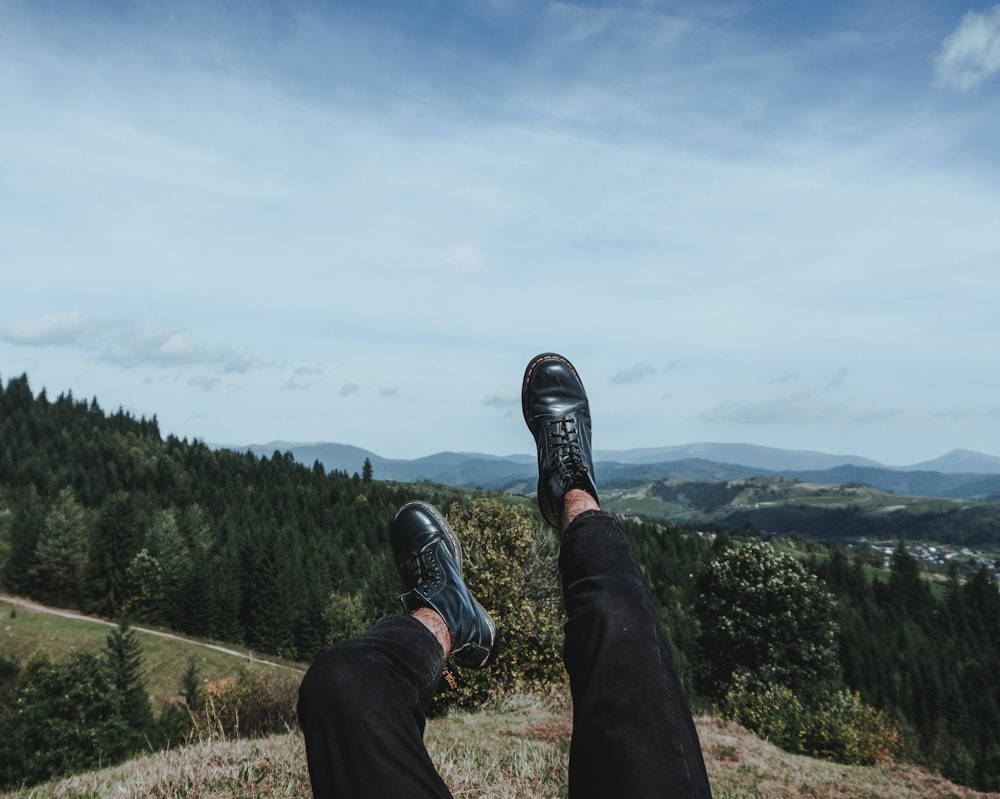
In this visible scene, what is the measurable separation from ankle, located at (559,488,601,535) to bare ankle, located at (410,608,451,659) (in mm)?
906

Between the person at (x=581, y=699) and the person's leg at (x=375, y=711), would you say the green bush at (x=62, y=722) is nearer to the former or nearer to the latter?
the person's leg at (x=375, y=711)

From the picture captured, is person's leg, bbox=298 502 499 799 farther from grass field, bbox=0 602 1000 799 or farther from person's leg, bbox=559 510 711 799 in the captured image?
grass field, bbox=0 602 1000 799

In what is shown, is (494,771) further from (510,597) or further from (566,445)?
(510,597)

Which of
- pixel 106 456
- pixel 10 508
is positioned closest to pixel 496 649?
pixel 10 508

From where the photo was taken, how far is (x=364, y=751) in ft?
7.11

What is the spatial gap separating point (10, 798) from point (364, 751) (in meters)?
3.73

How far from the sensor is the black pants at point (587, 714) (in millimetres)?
2029

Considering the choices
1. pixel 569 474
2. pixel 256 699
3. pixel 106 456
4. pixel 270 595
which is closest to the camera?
pixel 569 474

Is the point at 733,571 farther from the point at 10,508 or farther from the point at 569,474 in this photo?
the point at 10,508

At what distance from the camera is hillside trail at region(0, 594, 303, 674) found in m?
64.5

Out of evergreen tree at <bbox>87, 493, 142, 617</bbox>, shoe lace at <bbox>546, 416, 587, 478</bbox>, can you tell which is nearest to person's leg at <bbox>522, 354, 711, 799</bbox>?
shoe lace at <bbox>546, 416, 587, 478</bbox>

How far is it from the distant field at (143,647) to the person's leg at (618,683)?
205ft

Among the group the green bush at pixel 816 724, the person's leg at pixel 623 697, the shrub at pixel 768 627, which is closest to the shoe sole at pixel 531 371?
the person's leg at pixel 623 697

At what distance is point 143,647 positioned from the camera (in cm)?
5656
